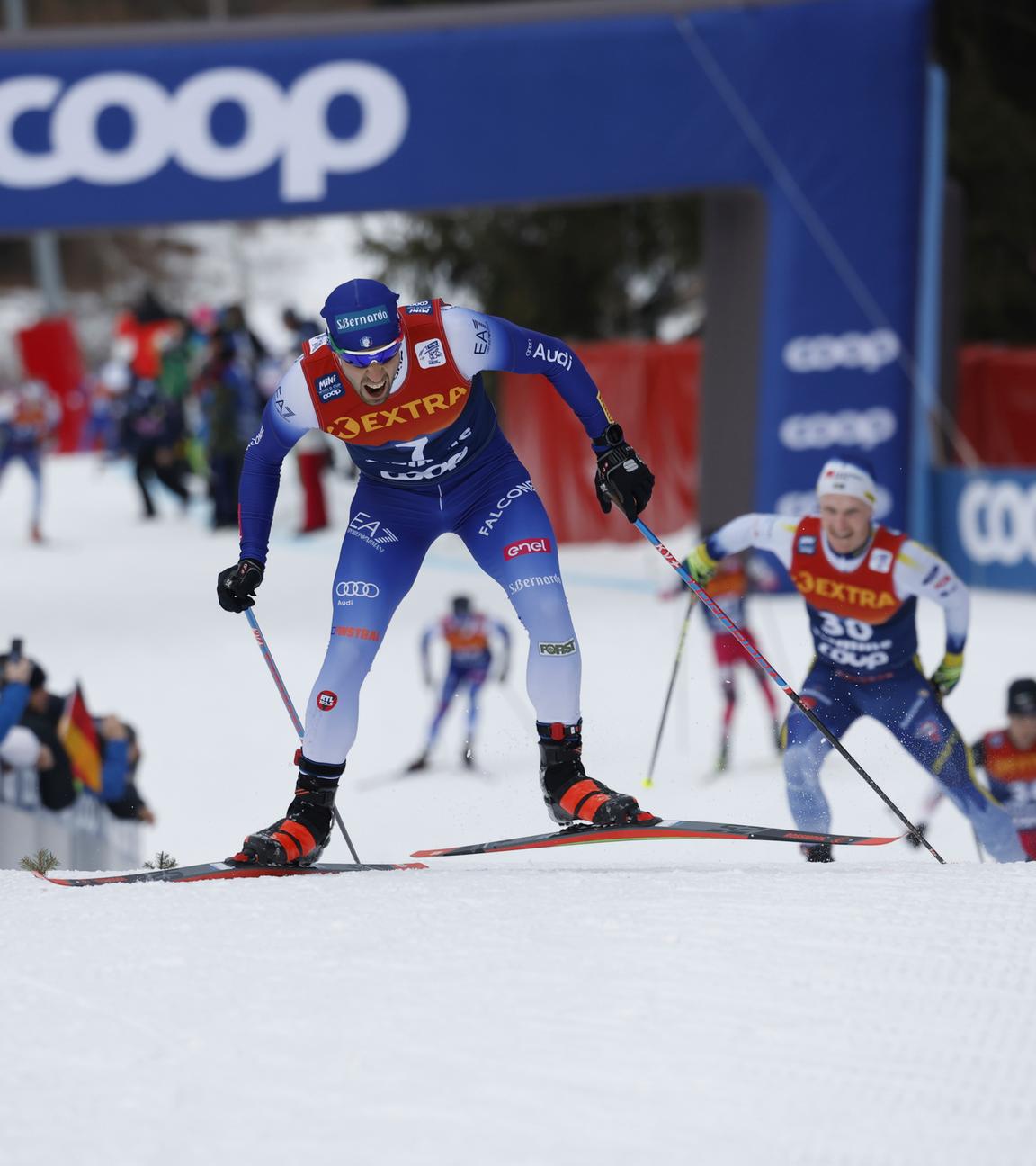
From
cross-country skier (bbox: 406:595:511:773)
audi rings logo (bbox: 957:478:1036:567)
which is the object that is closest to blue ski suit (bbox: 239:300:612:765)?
cross-country skier (bbox: 406:595:511:773)

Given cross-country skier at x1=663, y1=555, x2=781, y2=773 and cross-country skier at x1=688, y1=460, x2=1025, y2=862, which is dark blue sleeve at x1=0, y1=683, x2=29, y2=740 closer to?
cross-country skier at x1=688, y1=460, x2=1025, y2=862

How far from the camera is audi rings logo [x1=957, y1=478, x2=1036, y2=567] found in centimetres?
1241

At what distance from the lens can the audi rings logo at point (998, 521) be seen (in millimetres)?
12414

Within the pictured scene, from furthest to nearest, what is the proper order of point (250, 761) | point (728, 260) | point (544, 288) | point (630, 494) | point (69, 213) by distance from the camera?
point (544, 288)
point (728, 260)
point (69, 213)
point (250, 761)
point (630, 494)

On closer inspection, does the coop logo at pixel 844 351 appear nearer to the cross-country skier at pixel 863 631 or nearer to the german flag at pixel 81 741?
the cross-country skier at pixel 863 631

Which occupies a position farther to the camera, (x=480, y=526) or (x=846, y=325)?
(x=846, y=325)

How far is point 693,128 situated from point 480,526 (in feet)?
26.6

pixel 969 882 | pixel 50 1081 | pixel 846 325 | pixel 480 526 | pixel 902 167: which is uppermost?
pixel 902 167

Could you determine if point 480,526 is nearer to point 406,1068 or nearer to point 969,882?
point 969,882

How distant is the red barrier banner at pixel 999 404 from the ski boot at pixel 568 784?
467 inches

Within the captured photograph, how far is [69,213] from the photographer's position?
39.0ft

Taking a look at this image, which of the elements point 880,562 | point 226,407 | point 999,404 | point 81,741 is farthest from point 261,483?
point 999,404

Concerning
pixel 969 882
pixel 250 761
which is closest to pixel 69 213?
pixel 250 761

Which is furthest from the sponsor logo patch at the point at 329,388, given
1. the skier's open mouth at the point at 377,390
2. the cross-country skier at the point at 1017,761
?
the cross-country skier at the point at 1017,761
